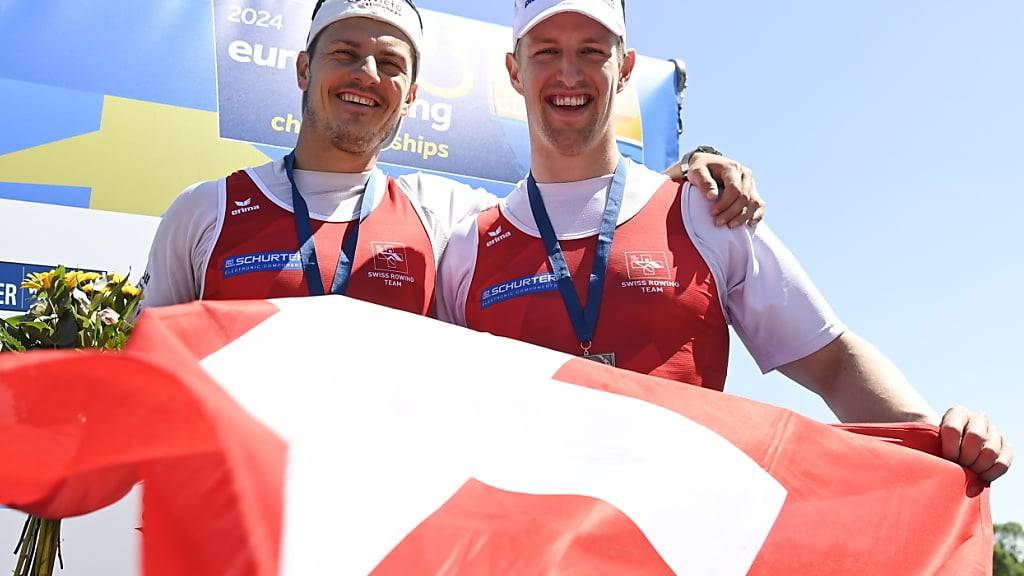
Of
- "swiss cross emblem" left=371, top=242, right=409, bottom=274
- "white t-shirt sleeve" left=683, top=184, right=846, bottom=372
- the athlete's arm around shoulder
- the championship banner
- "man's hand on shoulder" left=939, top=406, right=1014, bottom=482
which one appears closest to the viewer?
"man's hand on shoulder" left=939, top=406, right=1014, bottom=482

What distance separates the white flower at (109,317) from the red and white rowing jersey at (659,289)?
3.99 feet

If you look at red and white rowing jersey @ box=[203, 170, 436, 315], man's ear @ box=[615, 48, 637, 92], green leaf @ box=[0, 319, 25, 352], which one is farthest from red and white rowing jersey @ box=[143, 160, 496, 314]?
man's ear @ box=[615, 48, 637, 92]

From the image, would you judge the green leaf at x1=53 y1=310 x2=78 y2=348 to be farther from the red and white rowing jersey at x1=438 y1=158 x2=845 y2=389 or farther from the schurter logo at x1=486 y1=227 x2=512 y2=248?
the schurter logo at x1=486 y1=227 x2=512 y2=248

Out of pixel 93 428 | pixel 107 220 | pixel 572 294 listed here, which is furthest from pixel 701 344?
pixel 107 220

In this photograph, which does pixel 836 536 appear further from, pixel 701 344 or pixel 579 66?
pixel 579 66

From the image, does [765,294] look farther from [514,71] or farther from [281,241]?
[281,241]

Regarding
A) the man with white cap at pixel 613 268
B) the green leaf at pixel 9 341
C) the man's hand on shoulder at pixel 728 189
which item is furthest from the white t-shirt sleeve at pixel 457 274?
the green leaf at pixel 9 341

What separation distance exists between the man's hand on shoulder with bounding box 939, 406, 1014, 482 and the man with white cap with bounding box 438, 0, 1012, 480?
0.13 meters

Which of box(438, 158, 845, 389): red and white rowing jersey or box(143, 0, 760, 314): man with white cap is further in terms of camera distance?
box(143, 0, 760, 314): man with white cap

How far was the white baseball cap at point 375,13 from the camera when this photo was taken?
3.12 meters

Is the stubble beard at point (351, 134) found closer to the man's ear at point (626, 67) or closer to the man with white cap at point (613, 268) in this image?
the man with white cap at point (613, 268)

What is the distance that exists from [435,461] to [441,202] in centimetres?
176

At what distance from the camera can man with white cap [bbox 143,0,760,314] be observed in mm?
2814

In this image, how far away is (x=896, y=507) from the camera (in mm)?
1974
